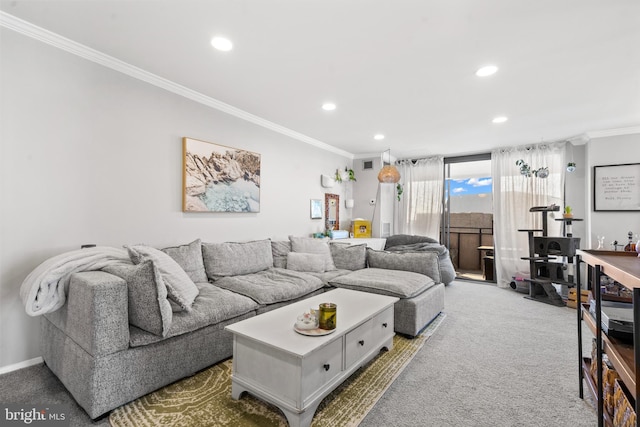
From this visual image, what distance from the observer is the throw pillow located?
3578 mm

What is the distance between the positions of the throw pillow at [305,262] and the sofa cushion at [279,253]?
106mm

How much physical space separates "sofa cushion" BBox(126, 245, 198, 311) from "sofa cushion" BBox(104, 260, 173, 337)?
20cm

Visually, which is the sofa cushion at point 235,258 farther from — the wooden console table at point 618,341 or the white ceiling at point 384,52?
the wooden console table at point 618,341

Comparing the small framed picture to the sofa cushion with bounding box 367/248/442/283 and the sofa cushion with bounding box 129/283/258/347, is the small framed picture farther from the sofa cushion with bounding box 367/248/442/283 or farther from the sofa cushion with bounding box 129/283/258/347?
the sofa cushion with bounding box 129/283/258/347

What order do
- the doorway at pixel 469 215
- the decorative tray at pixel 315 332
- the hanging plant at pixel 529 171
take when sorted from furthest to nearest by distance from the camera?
the doorway at pixel 469 215 < the hanging plant at pixel 529 171 < the decorative tray at pixel 315 332

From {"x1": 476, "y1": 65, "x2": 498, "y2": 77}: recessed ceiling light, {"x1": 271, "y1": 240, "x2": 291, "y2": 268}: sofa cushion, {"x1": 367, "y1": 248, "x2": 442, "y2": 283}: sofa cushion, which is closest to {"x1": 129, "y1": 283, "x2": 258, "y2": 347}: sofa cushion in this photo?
{"x1": 271, "y1": 240, "x2": 291, "y2": 268}: sofa cushion

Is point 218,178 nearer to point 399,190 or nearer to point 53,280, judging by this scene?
point 53,280

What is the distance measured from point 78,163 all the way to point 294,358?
2.23 meters

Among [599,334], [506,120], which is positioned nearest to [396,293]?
[599,334]

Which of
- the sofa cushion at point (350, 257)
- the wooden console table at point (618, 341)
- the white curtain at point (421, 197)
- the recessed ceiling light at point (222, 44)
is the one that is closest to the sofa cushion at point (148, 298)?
the recessed ceiling light at point (222, 44)

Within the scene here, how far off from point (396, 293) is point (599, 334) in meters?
1.58

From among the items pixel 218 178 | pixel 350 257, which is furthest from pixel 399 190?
pixel 218 178

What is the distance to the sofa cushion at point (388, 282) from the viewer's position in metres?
2.83

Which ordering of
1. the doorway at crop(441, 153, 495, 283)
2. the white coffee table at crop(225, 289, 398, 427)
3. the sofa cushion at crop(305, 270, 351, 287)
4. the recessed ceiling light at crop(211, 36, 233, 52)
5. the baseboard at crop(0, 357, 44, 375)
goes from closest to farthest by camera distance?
the white coffee table at crop(225, 289, 398, 427) → the baseboard at crop(0, 357, 44, 375) → the recessed ceiling light at crop(211, 36, 233, 52) → the sofa cushion at crop(305, 270, 351, 287) → the doorway at crop(441, 153, 495, 283)
